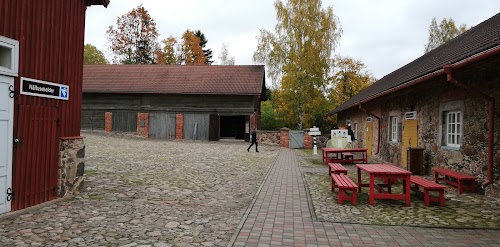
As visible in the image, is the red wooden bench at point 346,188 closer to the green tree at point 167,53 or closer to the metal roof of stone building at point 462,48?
the metal roof of stone building at point 462,48

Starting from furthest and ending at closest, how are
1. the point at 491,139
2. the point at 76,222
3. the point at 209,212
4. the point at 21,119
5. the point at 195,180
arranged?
the point at 195,180, the point at 491,139, the point at 209,212, the point at 21,119, the point at 76,222

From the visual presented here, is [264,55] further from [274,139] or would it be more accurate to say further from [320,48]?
[274,139]

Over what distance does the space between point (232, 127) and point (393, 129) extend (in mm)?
20563

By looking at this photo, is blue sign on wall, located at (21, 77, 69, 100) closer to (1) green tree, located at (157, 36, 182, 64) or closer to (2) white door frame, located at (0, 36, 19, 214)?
(2) white door frame, located at (0, 36, 19, 214)

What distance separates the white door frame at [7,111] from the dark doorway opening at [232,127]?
89.2 ft

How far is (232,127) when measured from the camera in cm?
3288

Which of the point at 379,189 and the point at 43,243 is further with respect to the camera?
the point at 379,189

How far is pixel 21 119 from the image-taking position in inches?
212

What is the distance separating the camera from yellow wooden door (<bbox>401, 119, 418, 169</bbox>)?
36.6 ft

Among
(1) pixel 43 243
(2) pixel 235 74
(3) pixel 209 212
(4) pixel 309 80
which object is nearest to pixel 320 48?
(4) pixel 309 80

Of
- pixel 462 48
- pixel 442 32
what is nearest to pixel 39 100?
pixel 462 48

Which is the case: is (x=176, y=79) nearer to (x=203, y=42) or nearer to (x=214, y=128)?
(x=214, y=128)

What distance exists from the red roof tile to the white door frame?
21.5 meters

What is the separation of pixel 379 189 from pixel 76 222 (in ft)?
17.9
